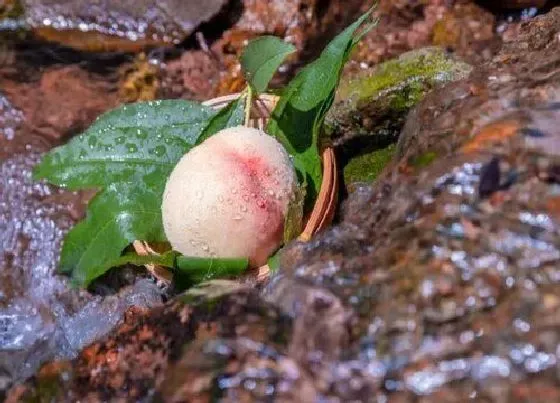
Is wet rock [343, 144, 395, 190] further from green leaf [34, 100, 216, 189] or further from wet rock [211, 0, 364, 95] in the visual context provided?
wet rock [211, 0, 364, 95]

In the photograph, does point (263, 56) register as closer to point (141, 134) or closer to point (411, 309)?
point (141, 134)

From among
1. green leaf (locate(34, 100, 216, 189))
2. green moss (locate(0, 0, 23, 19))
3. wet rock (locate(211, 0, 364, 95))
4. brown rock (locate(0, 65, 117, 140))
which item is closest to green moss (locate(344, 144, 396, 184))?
green leaf (locate(34, 100, 216, 189))

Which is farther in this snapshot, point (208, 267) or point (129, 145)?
point (129, 145)

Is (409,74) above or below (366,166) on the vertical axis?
above

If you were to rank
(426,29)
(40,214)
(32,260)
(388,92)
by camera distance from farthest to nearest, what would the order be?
(426,29) → (40,214) → (32,260) → (388,92)

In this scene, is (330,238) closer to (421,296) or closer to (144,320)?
(421,296)

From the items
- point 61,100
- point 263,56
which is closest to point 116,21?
point 61,100
